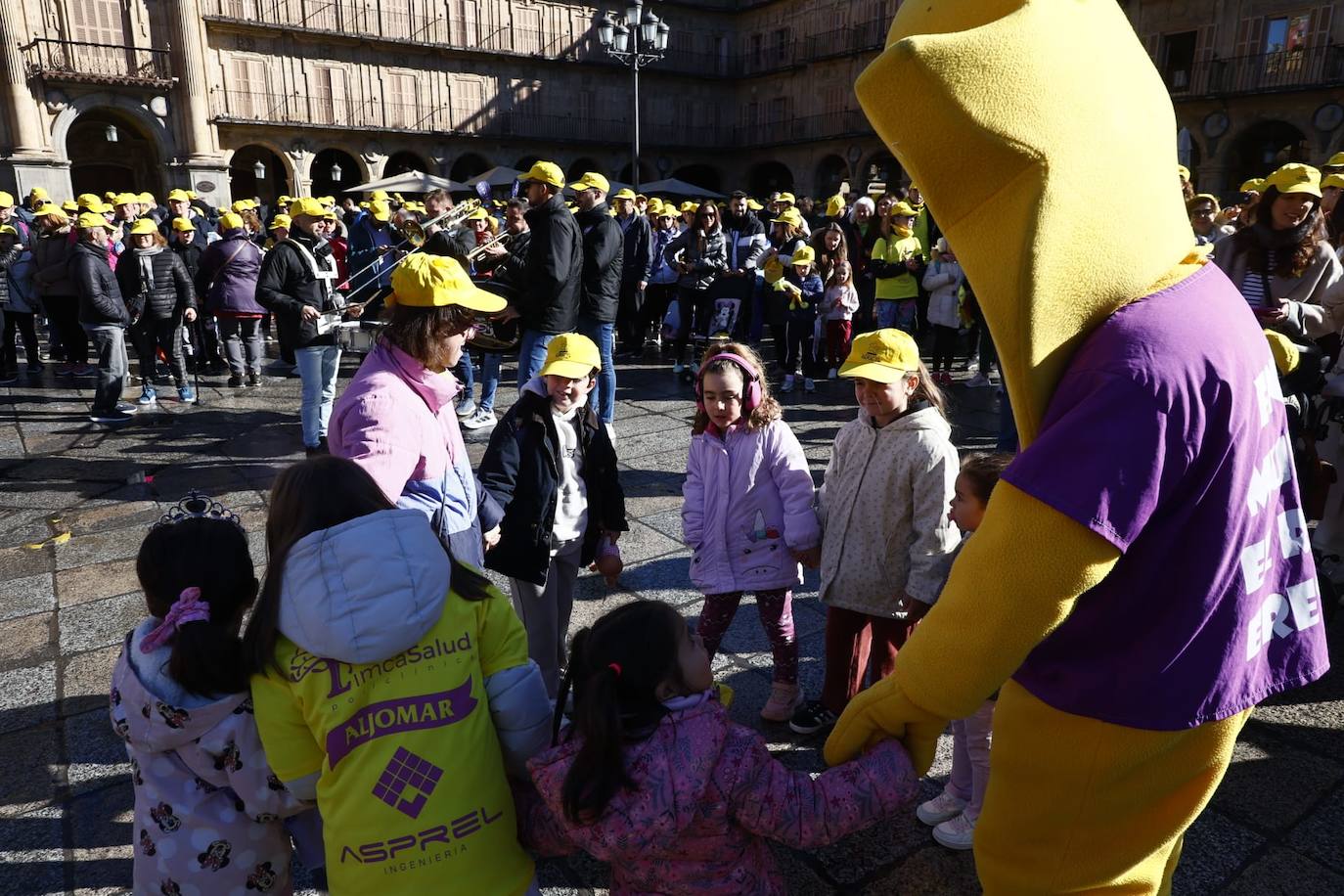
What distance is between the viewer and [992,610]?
4.22ft

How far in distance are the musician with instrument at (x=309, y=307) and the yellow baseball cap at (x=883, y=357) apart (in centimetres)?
464

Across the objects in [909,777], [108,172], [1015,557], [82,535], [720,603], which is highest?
[108,172]

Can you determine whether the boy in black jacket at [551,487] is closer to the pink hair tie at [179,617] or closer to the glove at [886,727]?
the pink hair tie at [179,617]

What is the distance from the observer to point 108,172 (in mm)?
27531

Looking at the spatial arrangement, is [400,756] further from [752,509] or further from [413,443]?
[752,509]

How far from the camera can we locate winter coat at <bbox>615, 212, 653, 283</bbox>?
994 centimetres

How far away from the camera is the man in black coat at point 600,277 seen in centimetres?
679

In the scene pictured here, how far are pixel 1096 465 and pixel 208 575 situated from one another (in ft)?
5.54

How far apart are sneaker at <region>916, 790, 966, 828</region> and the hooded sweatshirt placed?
1.39 m

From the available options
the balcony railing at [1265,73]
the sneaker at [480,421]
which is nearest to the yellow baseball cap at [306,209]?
the sneaker at [480,421]

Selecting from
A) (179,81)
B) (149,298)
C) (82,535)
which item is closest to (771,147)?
(179,81)

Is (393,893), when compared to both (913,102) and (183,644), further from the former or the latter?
(913,102)

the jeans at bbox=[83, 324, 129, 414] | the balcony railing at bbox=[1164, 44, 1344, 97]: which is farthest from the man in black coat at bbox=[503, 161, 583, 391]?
the balcony railing at bbox=[1164, 44, 1344, 97]

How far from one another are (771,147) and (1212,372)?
34631 mm
